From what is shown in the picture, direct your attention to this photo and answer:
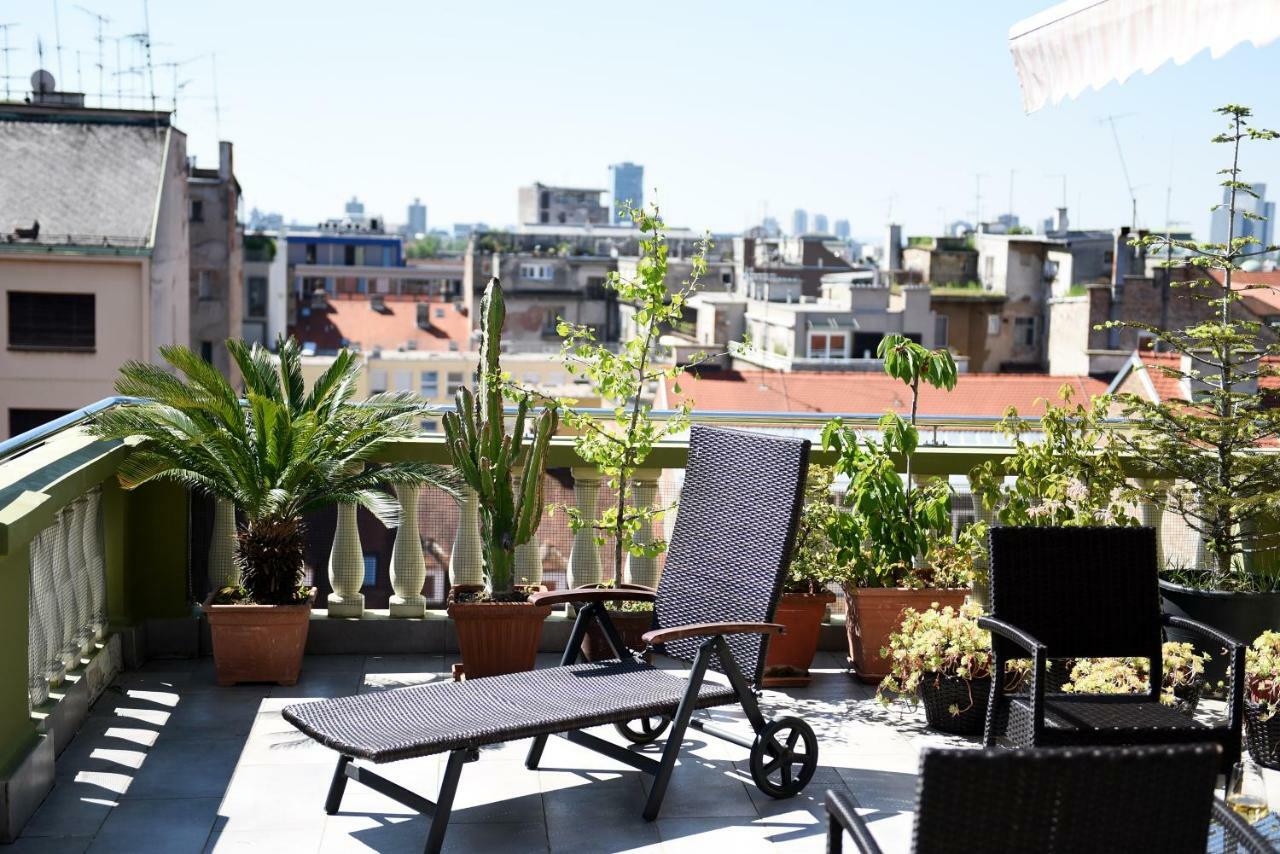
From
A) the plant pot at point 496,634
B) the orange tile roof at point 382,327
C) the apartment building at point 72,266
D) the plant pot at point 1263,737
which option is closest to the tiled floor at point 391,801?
the plant pot at point 496,634

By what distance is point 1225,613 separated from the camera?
5180 millimetres

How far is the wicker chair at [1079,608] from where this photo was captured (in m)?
4.04

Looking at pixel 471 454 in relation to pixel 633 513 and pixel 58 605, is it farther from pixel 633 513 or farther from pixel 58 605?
pixel 58 605

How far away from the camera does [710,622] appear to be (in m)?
4.61

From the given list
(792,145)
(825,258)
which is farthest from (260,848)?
(792,145)

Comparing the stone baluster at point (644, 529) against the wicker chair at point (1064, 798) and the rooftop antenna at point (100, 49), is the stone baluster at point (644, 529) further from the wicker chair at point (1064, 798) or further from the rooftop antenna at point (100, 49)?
the rooftop antenna at point (100, 49)

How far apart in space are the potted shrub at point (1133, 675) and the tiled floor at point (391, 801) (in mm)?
493

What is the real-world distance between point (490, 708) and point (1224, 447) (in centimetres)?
299

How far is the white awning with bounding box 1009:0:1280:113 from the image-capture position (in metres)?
3.32

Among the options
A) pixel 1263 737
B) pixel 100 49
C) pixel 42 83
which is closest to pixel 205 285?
pixel 42 83

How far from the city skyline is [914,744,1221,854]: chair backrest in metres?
1.97

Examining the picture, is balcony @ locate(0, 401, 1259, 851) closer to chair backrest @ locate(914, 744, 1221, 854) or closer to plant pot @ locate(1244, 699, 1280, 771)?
plant pot @ locate(1244, 699, 1280, 771)

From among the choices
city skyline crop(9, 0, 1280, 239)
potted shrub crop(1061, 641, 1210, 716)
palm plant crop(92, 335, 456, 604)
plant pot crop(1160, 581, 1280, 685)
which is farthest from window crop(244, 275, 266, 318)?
potted shrub crop(1061, 641, 1210, 716)

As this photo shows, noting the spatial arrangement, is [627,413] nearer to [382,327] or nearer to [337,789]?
[337,789]
